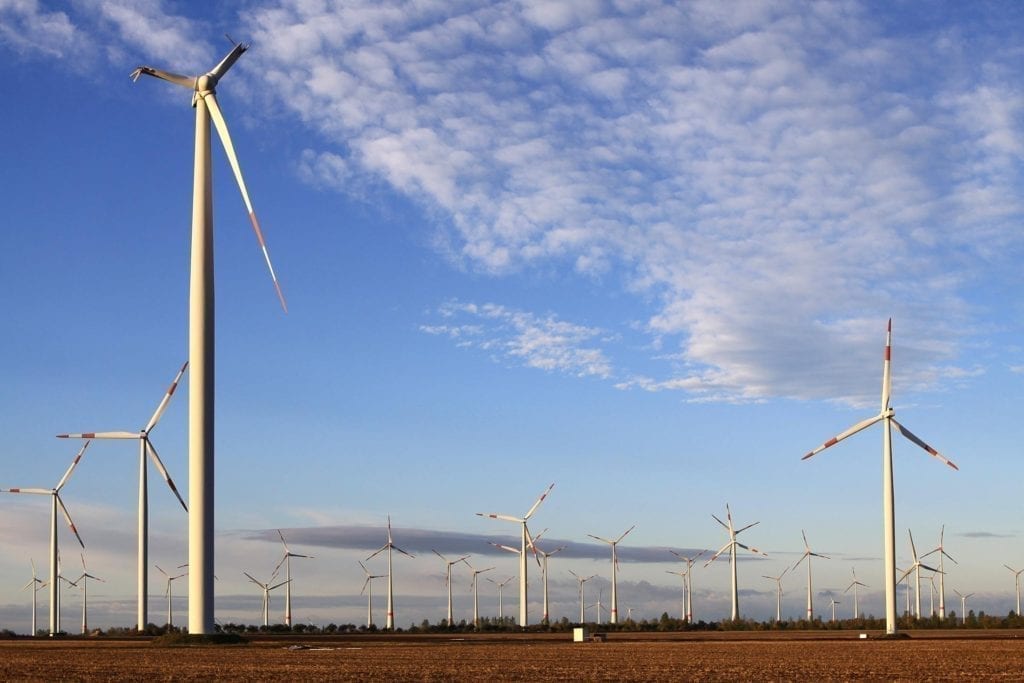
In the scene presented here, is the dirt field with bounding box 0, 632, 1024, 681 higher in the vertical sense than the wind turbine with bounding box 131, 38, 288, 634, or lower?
lower

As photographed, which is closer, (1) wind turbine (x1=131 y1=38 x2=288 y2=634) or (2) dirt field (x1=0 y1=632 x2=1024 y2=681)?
(2) dirt field (x1=0 y1=632 x2=1024 y2=681)

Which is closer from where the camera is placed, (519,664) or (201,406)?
(519,664)

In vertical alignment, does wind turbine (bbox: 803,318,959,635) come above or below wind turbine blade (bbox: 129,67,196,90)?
below

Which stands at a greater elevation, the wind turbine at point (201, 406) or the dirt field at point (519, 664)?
the wind turbine at point (201, 406)

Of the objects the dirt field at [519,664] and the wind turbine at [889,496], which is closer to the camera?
the dirt field at [519,664]

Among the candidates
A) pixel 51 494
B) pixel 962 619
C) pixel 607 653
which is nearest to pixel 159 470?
pixel 51 494

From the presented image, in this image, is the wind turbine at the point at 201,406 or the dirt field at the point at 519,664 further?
the wind turbine at the point at 201,406

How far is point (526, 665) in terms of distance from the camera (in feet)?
171

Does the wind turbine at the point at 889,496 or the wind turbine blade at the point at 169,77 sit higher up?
the wind turbine blade at the point at 169,77

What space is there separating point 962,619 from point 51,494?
355 ft

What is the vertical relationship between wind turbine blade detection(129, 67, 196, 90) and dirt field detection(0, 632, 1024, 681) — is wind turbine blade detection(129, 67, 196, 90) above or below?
above

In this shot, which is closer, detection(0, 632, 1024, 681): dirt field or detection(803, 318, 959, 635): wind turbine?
detection(0, 632, 1024, 681): dirt field

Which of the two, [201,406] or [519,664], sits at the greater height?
[201,406]

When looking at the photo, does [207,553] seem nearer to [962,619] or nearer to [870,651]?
[870,651]
